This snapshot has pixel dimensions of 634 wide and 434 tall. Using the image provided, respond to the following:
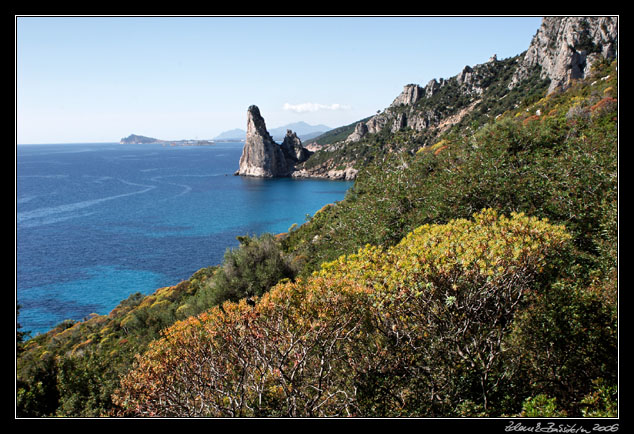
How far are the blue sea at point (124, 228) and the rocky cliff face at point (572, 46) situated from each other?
142 ft

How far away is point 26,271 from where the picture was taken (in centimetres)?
4406

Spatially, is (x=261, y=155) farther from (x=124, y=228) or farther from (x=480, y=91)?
(x=124, y=228)

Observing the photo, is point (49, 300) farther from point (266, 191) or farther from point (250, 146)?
point (250, 146)

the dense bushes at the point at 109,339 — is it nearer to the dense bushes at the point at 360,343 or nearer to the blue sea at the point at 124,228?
the dense bushes at the point at 360,343

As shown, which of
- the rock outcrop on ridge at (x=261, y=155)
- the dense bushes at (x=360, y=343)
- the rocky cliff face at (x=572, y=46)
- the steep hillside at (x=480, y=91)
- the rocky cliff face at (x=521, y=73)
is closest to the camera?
the dense bushes at (x=360, y=343)

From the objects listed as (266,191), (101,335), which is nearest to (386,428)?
(101,335)

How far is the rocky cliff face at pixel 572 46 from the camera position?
58.0 m

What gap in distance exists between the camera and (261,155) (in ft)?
404

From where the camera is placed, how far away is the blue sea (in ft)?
130

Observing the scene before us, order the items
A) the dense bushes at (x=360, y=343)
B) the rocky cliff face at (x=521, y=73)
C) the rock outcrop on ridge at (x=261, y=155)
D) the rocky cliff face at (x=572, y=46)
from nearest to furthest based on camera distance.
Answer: the dense bushes at (x=360, y=343), the rocky cliff face at (x=572, y=46), the rocky cliff face at (x=521, y=73), the rock outcrop on ridge at (x=261, y=155)

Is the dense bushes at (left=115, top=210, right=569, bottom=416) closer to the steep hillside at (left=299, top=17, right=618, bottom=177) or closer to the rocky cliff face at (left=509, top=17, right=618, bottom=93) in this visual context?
the steep hillside at (left=299, top=17, right=618, bottom=177)

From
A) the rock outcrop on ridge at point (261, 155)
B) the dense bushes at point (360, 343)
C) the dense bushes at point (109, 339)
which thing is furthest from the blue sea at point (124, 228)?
the dense bushes at point (360, 343)

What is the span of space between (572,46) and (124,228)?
236 ft

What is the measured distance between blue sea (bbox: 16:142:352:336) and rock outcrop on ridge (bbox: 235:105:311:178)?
11358mm
